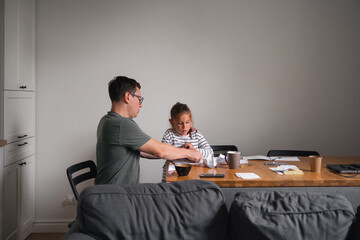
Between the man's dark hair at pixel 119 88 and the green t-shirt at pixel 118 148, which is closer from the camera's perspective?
the green t-shirt at pixel 118 148

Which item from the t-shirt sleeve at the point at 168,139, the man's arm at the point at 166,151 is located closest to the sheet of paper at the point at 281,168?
the man's arm at the point at 166,151

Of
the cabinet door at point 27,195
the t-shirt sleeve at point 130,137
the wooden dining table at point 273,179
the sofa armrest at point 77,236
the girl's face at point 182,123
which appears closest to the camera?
the sofa armrest at point 77,236

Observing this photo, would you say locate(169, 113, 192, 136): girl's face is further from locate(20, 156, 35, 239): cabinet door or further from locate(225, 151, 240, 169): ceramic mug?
locate(20, 156, 35, 239): cabinet door

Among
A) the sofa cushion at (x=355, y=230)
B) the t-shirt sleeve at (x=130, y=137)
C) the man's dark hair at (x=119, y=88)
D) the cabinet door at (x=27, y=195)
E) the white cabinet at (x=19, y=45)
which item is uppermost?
the white cabinet at (x=19, y=45)

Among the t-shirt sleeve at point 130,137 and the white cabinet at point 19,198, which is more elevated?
the t-shirt sleeve at point 130,137

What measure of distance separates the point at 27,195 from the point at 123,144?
180 cm

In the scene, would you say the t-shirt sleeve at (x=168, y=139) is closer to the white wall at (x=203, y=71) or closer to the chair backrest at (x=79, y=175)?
the chair backrest at (x=79, y=175)

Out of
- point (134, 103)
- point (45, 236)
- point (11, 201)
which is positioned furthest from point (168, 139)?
point (45, 236)

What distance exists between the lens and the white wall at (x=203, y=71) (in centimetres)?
357

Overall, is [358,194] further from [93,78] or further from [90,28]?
[90,28]

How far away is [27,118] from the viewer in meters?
3.33

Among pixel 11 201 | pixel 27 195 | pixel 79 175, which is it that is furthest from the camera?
pixel 27 195

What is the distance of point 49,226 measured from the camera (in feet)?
11.8

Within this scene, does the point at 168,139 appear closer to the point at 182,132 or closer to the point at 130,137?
the point at 182,132
